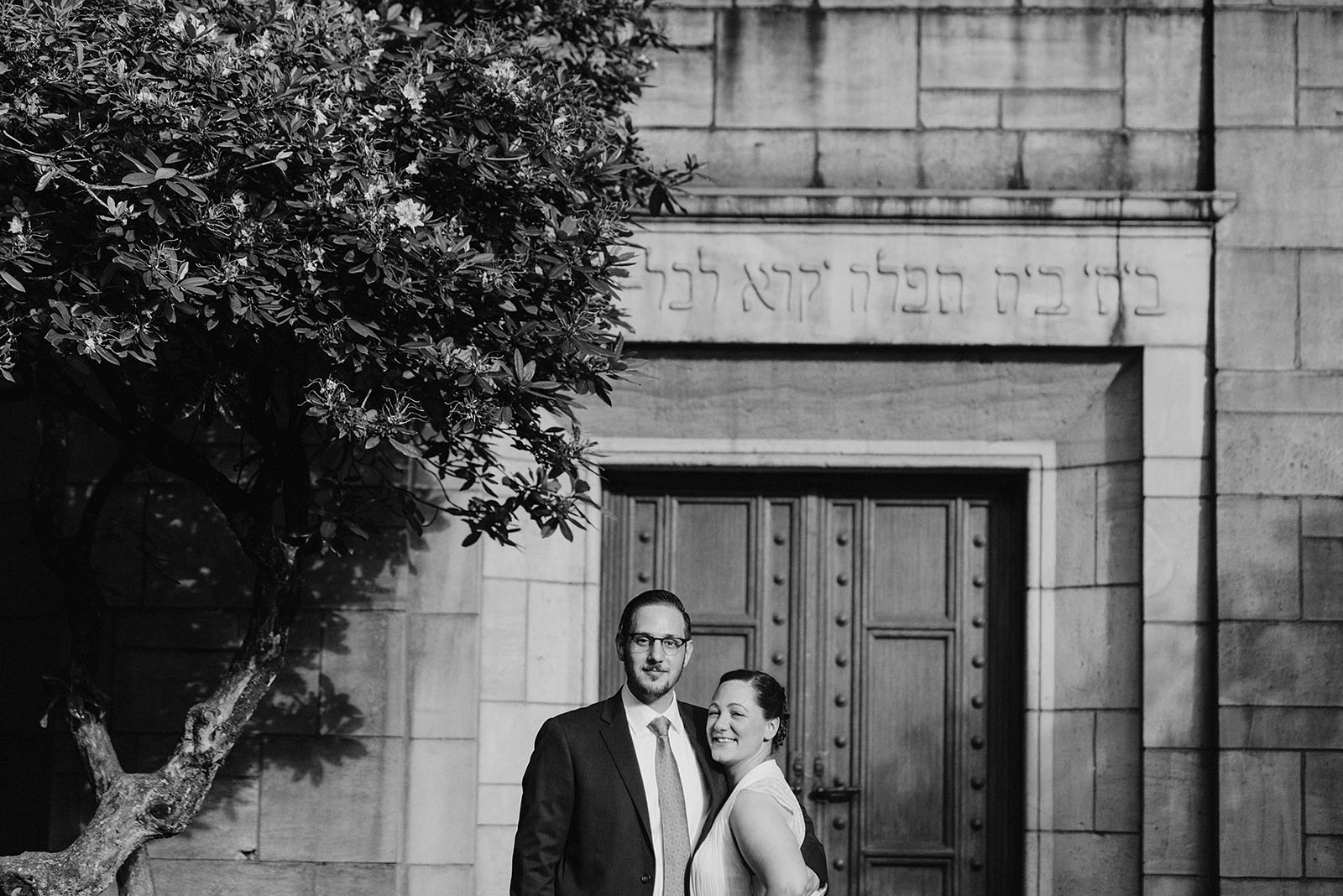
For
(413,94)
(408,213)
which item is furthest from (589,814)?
(413,94)

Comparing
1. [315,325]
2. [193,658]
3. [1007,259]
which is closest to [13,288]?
[315,325]

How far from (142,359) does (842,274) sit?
13.7 ft

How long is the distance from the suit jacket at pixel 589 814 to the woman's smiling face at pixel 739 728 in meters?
0.30

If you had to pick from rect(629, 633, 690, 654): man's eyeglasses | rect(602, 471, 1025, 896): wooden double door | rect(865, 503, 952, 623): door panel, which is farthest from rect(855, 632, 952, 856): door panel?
rect(629, 633, 690, 654): man's eyeglasses

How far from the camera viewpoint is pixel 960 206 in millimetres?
9258

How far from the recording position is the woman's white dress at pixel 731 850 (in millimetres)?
5586

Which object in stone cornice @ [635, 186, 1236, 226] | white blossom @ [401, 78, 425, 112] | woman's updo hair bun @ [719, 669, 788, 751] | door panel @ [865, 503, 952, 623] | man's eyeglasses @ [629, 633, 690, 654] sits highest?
stone cornice @ [635, 186, 1236, 226]

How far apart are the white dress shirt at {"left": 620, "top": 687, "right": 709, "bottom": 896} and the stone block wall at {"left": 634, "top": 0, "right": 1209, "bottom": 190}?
13.3 ft

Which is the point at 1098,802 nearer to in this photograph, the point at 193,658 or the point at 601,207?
the point at 601,207

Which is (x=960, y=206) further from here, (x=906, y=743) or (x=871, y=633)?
(x=906, y=743)

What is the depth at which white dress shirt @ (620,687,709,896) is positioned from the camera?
607cm

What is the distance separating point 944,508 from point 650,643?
155 inches

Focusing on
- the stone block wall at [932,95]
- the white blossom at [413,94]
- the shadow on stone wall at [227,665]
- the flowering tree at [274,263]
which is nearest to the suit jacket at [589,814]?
the flowering tree at [274,263]

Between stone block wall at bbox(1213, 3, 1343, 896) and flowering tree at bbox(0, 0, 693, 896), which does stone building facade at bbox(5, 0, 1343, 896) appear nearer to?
stone block wall at bbox(1213, 3, 1343, 896)
